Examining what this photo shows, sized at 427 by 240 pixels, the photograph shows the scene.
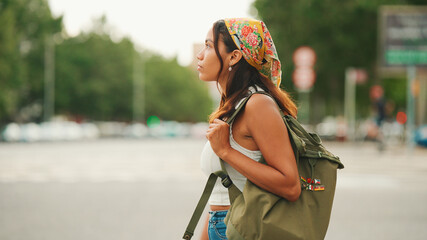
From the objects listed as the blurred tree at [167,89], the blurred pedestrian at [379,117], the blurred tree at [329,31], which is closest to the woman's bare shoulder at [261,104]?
the blurred pedestrian at [379,117]

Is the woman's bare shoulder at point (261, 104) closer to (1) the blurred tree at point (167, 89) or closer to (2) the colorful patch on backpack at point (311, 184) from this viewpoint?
(2) the colorful patch on backpack at point (311, 184)

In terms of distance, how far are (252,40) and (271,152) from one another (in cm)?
45

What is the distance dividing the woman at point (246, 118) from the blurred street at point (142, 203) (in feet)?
14.3

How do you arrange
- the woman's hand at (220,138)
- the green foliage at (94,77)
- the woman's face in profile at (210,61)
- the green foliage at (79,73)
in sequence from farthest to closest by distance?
the green foliage at (94,77) < the green foliage at (79,73) < the woman's face in profile at (210,61) < the woman's hand at (220,138)

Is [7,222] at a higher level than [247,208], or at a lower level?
lower

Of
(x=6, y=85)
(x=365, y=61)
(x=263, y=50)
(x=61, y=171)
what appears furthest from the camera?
(x=6, y=85)

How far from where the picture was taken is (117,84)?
6606cm

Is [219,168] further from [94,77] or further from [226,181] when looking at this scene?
[94,77]

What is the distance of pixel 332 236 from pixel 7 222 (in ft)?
13.0

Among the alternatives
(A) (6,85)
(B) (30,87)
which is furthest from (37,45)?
(A) (6,85)

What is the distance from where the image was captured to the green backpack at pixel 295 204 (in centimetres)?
212

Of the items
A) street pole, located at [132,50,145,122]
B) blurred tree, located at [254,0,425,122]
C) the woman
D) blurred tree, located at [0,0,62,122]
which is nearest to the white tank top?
the woman

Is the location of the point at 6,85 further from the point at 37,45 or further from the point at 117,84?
the point at 117,84

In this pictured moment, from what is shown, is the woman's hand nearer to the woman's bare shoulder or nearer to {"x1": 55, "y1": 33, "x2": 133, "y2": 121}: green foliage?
the woman's bare shoulder
